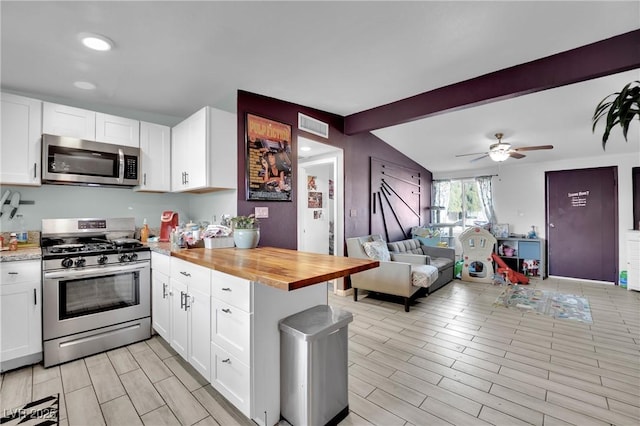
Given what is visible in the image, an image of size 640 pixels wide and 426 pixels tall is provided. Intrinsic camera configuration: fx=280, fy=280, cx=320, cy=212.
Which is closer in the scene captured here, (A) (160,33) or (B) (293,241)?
(A) (160,33)

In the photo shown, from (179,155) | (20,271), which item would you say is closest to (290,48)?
(179,155)

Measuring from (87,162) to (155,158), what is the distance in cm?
62

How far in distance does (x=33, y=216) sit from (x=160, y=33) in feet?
7.37

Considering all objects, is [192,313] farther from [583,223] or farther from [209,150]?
[583,223]

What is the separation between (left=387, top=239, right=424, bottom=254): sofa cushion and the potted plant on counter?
2928 mm

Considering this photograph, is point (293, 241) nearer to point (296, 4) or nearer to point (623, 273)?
point (296, 4)

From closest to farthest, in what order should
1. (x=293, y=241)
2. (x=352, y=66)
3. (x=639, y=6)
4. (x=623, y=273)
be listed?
(x=639, y=6) → (x=352, y=66) → (x=293, y=241) → (x=623, y=273)

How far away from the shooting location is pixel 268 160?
3.19 metres

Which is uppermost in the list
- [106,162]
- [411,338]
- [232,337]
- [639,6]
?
[639,6]

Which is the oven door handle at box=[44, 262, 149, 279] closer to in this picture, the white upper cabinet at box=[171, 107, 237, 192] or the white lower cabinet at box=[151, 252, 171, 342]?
the white lower cabinet at box=[151, 252, 171, 342]

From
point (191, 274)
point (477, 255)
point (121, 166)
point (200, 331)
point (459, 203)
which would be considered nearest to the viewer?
point (200, 331)

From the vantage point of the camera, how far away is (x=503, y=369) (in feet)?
7.49

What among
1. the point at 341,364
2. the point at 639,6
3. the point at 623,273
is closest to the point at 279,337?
the point at 341,364

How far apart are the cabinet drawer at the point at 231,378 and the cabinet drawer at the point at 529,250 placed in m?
6.02
